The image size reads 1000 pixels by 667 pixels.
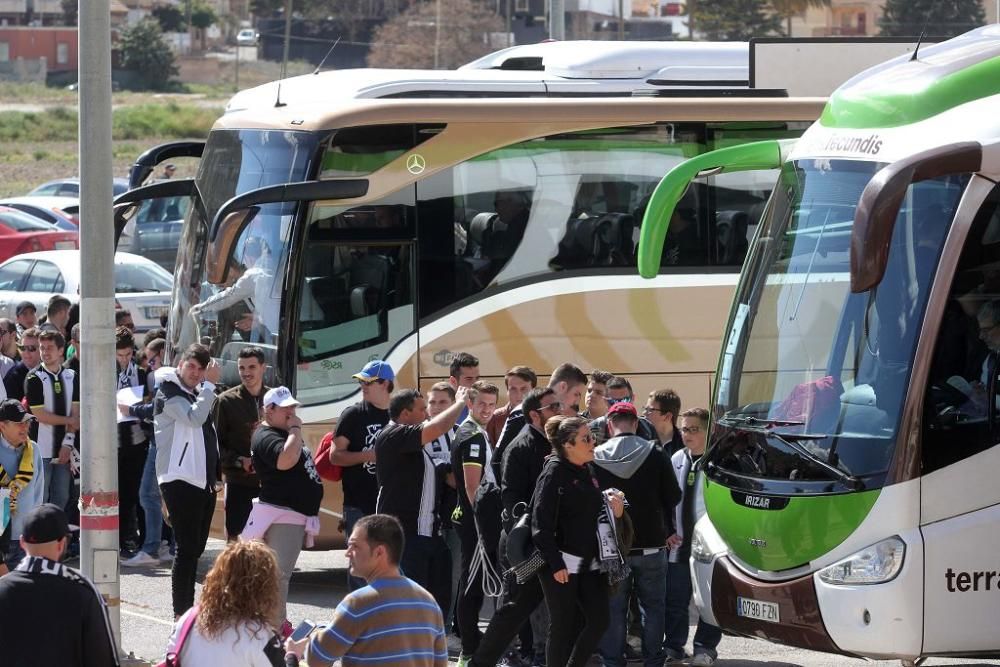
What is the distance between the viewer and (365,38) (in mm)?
94562

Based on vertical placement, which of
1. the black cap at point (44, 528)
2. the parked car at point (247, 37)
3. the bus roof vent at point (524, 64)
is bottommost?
the black cap at point (44, 528)

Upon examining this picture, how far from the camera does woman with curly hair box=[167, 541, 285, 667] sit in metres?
5.74

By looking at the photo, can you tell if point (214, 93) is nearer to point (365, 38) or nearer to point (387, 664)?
point (365, 38)

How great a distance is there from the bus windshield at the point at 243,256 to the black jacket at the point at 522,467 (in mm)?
3428

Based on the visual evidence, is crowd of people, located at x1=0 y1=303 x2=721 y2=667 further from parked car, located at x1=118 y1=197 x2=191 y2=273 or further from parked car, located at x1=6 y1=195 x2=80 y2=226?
parked car, located at x1=6 y1=195 x2=80 y2=226

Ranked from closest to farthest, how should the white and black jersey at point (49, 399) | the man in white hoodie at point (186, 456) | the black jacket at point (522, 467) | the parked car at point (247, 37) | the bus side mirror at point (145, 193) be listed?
the black jacket at point (522, 467), the man in white hoodie at point (186, 456), the white and black jersey at point (49, 399), the bus side mirror at point (145, 193), the parked car at point (247, 37)

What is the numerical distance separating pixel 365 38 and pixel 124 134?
99.8 feet

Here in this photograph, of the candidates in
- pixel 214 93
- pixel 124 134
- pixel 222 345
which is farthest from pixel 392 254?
pixel 214 93

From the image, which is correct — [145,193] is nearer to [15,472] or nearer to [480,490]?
[15,472]

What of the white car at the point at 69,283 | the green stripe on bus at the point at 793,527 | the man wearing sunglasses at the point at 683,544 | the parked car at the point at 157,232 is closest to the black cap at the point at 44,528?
the green stripe on bus at the point at 793,527

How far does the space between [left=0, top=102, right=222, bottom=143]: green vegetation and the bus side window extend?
5991cm

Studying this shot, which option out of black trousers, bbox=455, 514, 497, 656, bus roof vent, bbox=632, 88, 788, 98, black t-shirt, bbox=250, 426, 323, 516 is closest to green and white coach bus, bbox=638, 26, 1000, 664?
black trousers, bbox=455, 514, 497, 656

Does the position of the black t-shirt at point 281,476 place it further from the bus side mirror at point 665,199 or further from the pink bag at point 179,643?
the pink bag at point 179,643

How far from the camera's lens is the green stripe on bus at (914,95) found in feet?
27.7
